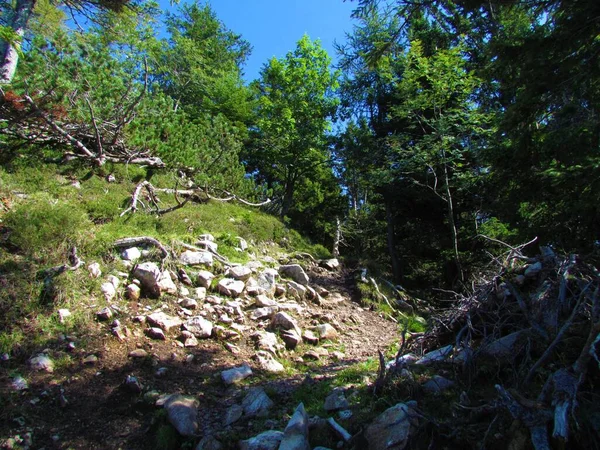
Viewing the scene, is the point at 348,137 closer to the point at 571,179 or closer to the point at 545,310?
the point at 571,179

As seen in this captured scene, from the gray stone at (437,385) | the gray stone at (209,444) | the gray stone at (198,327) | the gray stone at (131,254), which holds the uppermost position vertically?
the gray stone at (131,254)

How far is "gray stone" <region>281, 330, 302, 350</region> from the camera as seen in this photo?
17.6 ft

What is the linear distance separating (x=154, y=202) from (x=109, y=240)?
10.5 feet

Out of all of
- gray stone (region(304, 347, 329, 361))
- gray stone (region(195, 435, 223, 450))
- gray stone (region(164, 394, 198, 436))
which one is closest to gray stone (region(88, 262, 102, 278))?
gray stone (region(164, 394, 198, 436))

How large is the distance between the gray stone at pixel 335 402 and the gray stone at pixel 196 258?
368 centimetres

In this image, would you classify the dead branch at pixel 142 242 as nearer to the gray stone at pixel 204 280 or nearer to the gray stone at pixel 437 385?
the gray stone at pixel 204 280

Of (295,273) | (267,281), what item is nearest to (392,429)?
(267,281)

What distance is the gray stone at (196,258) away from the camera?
20.4ft

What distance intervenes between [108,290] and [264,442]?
315cm

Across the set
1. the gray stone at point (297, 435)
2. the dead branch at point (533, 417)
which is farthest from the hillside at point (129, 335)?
the dead branch at point (533, 417)

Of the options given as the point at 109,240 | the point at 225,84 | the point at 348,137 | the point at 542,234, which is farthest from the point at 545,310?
the point at 225,84

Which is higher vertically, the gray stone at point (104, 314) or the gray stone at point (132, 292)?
the gray stone at point (132, 292)

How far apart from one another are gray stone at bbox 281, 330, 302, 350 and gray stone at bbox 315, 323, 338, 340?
0.64m

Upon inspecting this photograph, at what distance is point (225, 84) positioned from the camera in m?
19.3
